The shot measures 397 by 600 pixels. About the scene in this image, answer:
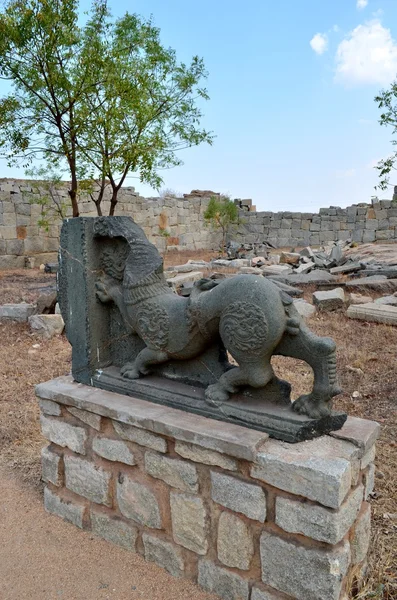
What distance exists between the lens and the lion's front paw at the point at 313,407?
2123 mm

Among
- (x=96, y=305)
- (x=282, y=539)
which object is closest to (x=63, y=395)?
(x=96, y=305)

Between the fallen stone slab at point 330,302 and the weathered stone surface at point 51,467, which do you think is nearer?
the weathered stone surface at point 51,467

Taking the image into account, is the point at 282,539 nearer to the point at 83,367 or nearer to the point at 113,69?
the point at 83,367

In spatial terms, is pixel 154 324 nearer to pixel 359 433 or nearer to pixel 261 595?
pixel 359 433

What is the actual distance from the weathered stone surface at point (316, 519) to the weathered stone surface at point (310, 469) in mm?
50

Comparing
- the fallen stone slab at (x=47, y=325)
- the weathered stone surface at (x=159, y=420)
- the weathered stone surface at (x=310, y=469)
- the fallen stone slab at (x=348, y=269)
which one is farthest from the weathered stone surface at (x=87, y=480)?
the fallen stone slab at (x=348, y=269)

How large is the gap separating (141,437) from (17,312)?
5133 mm

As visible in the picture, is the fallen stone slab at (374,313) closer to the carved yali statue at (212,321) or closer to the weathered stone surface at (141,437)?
the carved yali statue at (212,321)

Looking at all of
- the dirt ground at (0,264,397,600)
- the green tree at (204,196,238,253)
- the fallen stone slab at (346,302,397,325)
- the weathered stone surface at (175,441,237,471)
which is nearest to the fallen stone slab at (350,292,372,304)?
the fallen stone slab at (346,302,397,325)

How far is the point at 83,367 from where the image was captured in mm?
2871

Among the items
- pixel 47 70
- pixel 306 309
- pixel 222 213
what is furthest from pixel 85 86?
pixel 222 213

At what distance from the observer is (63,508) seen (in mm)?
2877

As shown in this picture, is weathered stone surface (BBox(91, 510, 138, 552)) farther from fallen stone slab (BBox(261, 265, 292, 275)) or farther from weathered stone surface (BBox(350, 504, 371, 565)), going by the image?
fallen stone slab (BBox(261, 265, 292, 275))

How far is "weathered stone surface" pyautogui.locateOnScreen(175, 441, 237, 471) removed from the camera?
A: 6.88 ft
